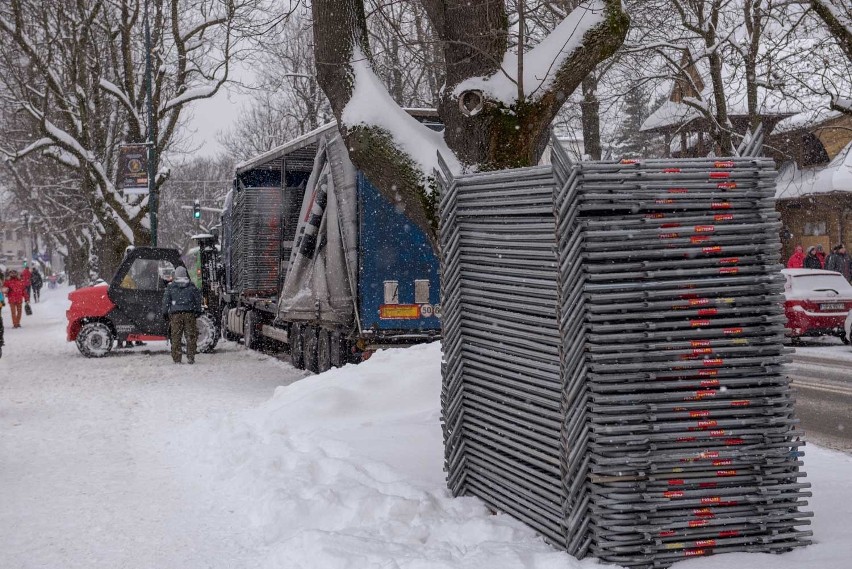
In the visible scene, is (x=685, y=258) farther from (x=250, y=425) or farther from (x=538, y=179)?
(x=250, y=425)

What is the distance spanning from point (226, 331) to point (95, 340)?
594 cm

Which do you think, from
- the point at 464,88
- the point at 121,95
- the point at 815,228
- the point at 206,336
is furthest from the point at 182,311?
the point at 815,228

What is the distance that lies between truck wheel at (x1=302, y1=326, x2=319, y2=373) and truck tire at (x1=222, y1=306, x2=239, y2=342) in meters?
7.86

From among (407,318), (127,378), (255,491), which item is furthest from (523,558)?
(127,378)

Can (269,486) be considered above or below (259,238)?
below

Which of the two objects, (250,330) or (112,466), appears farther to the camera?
(250,330)

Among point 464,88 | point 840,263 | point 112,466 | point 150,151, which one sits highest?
point 150,151

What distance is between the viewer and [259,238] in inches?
800

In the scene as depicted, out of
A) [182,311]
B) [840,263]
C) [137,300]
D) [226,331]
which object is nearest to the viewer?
[182,311]

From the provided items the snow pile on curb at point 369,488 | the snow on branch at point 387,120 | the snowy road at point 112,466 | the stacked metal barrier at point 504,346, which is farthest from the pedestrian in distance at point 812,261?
the stacked metal barrier at point 504,346

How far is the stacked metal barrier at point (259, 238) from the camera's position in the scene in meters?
20.0

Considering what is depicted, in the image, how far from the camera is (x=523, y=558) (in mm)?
5344

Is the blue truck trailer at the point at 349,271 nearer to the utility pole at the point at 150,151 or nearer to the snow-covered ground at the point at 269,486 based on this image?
the snow-covered ground at the point at 269,486

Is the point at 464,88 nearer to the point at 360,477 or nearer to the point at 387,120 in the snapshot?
the point at 387,120
